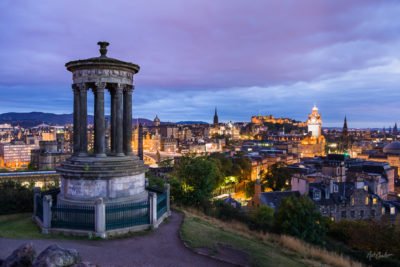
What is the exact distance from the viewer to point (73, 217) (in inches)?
575

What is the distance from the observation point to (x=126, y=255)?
39.6 feet

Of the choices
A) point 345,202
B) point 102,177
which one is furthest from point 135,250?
point 345,202

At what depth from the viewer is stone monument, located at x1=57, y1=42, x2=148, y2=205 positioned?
640 inches

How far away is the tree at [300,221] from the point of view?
24359 millimetres

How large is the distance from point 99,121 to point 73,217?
5.10m

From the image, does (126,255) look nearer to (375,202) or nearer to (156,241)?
(156,241)

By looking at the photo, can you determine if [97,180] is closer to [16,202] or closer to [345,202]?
[16,202]

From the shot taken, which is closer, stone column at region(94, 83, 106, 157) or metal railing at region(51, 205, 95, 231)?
metal railing at region(51, 205, 95, 231)

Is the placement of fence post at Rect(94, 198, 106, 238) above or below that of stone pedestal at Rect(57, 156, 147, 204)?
below

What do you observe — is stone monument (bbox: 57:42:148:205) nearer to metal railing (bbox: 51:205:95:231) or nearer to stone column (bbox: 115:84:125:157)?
stone column (bbox: 115:84:125:157)

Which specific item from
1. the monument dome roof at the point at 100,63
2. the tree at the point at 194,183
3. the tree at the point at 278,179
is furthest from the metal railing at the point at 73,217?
the tree at the point at 278,179

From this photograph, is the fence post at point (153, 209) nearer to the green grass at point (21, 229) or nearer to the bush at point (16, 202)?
the green grass at point (21, 229)

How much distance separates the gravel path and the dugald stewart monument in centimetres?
101

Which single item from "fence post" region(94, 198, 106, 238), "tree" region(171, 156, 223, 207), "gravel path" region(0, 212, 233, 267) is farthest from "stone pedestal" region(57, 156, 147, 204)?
"tree" region(171, 156, 223, 207)
